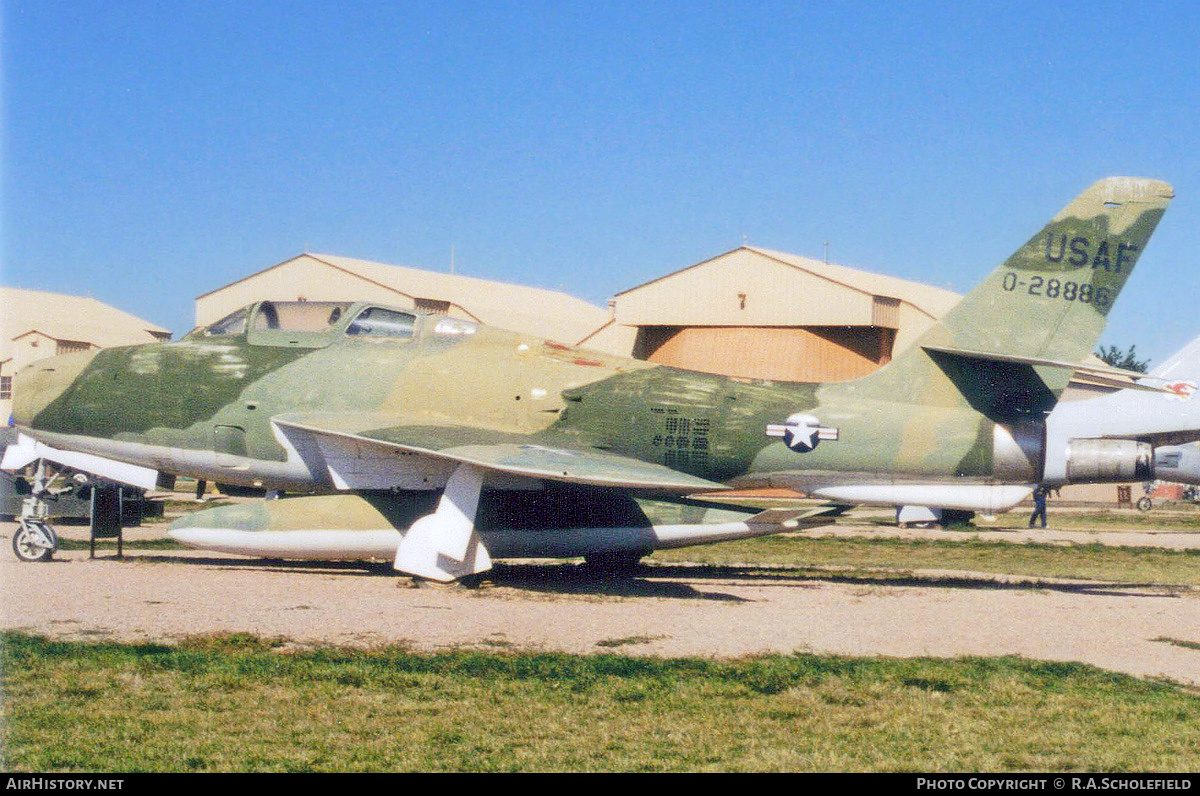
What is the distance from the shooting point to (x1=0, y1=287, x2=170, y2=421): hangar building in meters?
37.5

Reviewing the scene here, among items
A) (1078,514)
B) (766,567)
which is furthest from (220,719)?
(1078,514)

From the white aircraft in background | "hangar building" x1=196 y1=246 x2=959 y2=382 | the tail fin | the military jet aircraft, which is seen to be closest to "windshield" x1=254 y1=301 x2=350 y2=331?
the military jet aircraft

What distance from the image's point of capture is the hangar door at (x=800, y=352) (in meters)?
45.5

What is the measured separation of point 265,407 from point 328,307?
1718mm

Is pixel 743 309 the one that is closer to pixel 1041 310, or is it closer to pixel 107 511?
pixel 1041 310

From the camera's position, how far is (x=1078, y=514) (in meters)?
41.7

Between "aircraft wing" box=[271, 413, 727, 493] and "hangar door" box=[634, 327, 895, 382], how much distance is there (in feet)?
103

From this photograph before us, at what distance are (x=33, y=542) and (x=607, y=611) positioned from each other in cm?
769

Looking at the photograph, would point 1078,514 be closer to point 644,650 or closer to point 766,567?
point 766,567

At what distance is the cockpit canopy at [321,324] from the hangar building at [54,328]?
22.0 m

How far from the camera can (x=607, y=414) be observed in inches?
585

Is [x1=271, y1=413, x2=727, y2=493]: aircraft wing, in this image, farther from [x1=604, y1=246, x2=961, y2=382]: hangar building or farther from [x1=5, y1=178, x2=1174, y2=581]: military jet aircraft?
[x1=604, y1=246, x2=961, y2=382]: hangar building
